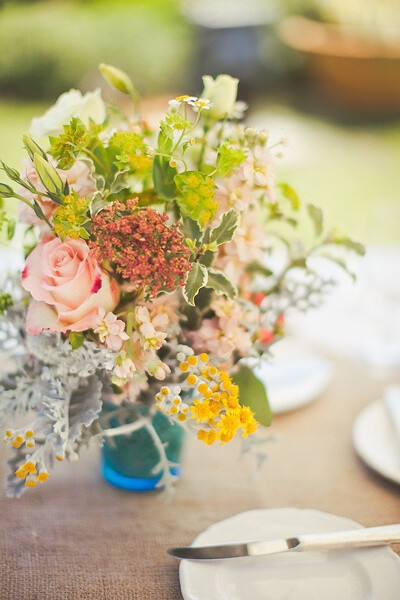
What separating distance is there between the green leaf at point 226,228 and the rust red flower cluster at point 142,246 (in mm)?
52

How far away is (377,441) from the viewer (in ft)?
3.49

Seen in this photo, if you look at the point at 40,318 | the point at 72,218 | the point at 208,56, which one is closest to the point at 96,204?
the point at 72,218

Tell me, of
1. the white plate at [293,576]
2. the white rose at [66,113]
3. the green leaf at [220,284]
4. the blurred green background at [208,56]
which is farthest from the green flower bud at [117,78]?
the blurred green background at [208,56]

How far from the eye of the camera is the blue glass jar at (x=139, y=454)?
3.03 ft

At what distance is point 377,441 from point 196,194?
531 millimetres

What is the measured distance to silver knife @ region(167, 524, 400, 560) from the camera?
2.62ft

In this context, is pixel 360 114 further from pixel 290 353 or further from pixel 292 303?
pixel 292 303

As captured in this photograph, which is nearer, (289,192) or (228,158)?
(228,158)

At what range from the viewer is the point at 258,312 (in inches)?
34.7

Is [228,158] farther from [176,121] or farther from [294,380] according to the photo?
[294,380]

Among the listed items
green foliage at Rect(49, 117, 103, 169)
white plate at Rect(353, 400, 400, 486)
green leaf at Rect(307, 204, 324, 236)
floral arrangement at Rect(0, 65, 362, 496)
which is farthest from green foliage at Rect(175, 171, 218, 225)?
white plate at Rect(353, 400, 400, 486)

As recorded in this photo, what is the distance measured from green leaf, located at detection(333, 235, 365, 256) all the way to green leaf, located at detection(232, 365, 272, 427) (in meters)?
0.21

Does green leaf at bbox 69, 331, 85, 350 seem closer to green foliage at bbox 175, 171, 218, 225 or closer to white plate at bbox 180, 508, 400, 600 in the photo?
green foliage at bbox 175, 171, 218, 225

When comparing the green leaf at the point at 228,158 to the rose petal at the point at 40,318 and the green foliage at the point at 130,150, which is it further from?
the rose petal at the point at 40,318
